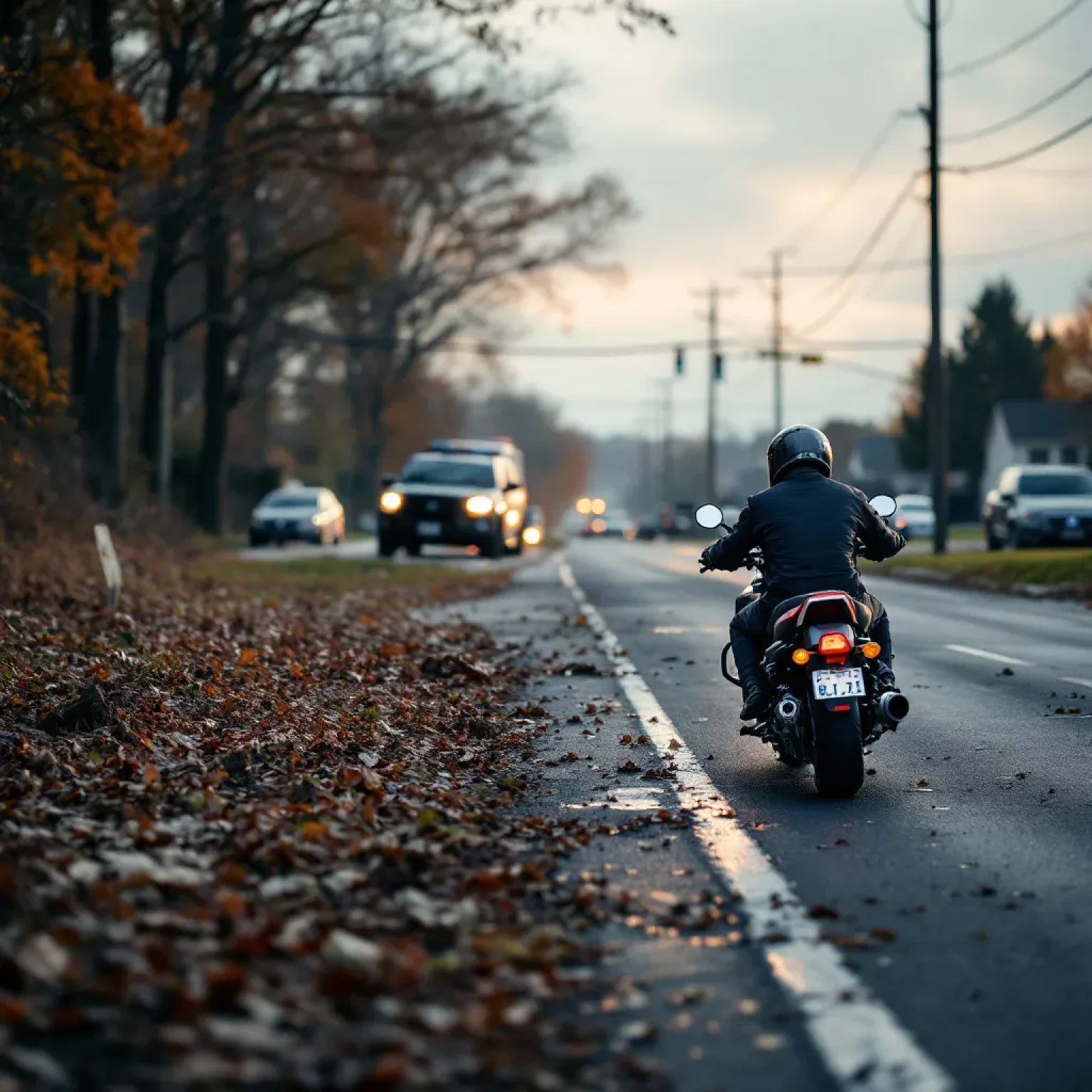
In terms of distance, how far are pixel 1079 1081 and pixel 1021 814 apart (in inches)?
→ 130

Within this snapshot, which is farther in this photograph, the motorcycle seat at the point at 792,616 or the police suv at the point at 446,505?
the police suv at the point at 446,505

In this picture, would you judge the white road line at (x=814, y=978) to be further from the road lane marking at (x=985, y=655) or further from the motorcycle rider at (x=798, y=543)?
the road lane marking at (x=985, y=655)

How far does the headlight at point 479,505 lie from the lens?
34.3m

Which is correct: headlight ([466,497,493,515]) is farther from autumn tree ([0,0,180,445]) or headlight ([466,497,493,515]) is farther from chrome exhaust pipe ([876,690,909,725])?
chrome exhaust pipe ([876,690,909,725])

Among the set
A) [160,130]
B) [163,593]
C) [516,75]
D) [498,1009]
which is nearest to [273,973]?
[498,1009]

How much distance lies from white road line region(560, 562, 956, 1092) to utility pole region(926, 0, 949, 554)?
28928 mm

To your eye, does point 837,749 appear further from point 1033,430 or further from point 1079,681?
point 1033,430

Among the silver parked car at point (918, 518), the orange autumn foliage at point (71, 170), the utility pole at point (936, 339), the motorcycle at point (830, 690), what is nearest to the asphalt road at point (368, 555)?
the utility pole at point (936, 339)

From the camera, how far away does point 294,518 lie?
44594 millimetres

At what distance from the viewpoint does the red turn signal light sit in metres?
7.64

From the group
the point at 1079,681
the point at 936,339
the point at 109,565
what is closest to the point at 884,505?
→ the point at 1079,681

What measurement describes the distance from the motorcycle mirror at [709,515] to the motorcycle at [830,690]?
2.02ft

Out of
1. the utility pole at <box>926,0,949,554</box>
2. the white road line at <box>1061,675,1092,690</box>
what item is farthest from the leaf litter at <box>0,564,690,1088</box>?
the utility pole at <box>926,0,949,554</box>

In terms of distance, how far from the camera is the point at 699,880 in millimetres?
6000
